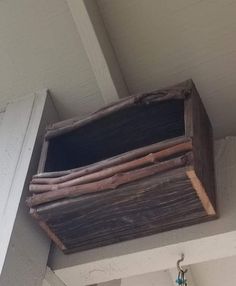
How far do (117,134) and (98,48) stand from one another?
188 mm

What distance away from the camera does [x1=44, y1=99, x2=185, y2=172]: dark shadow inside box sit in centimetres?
114

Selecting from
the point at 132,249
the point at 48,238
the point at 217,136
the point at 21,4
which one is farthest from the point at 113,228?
the point at 21,4

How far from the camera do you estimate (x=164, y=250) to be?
1.08 meters

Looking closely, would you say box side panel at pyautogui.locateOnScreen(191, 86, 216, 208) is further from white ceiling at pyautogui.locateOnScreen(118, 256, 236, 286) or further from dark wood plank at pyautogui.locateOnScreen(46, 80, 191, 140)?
white ceiling at pyautogui.locateOnScreen(118, 256, 236, 286)

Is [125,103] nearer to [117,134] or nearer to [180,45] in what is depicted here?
[117,134]

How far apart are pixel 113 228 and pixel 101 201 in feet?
0.32

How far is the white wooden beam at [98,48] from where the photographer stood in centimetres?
116

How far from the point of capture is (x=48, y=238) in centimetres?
116

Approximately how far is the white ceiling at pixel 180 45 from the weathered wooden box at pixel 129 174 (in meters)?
0.09

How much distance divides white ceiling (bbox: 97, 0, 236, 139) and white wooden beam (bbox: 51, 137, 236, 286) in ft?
0.52

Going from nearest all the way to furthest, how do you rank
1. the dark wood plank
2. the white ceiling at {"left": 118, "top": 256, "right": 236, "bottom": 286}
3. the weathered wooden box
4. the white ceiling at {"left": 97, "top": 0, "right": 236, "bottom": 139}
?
the weathered wooden box, the dark wood plank, the white ceiling at {"left": 97, "top": 0, "right": 236, "bottom": 139}, the white ceiling at {"left": 118, "top": 256, "right": 236, "bottom": 286}

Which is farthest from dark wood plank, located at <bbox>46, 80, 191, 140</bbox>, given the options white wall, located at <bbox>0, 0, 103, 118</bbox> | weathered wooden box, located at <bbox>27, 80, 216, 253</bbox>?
white wall, located at <bbox>0, 0, 103, 118</bbox>

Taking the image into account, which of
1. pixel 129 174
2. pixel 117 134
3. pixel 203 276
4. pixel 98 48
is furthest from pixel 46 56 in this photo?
pixel 203 276

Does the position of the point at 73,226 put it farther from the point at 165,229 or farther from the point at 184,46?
the point at 184,46
